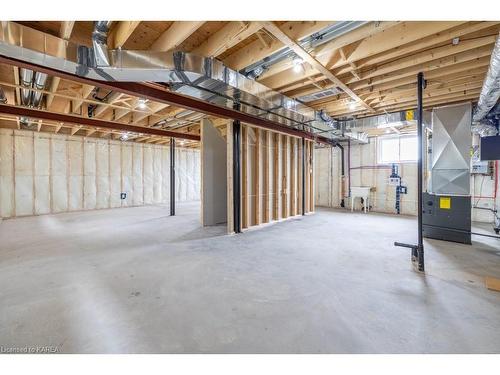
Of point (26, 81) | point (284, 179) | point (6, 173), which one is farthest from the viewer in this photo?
point (6, 173)

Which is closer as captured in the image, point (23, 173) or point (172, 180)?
point (23, 173)

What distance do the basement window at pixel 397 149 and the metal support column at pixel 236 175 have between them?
17.8 ft

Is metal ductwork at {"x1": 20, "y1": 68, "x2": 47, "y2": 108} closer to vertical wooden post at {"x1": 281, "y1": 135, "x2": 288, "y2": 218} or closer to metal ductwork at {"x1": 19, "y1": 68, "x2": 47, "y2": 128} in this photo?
metal ductwork at {"x1": 19, "y1": 68, "x2": 47, "y2": 128}

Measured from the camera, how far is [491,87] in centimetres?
287

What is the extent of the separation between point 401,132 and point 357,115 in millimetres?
2378

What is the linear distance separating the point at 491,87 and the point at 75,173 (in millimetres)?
10133

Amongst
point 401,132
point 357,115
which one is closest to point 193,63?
point 357,115

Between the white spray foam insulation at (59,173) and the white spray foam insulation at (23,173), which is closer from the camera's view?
the white spray foam insulation at (23,173)

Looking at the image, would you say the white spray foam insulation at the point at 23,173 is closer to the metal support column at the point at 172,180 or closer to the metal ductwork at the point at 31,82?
the metal ductwork at the point at 31,82

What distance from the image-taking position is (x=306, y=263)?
9.91 feet

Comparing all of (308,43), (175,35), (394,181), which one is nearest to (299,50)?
(308,43)

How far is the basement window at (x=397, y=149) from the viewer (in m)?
7.15

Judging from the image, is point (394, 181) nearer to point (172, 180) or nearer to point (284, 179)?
point (284, 179)

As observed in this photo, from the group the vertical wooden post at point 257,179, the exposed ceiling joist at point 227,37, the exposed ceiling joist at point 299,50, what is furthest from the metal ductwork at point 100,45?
the vertical wooden post at point 257,179
